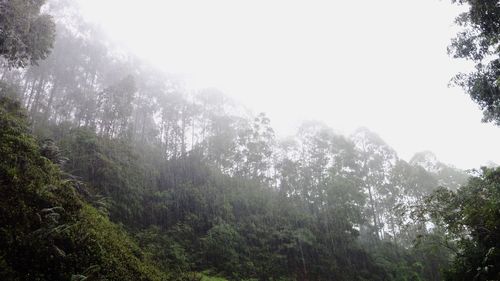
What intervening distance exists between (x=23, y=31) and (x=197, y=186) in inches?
634

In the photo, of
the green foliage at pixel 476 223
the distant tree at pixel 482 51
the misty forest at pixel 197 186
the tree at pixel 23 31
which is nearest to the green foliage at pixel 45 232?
the misty forest at pixel 197 186

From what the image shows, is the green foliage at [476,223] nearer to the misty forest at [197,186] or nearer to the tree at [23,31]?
the misty forest at [197,186]

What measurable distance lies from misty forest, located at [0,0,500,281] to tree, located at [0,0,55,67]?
0.06 meters

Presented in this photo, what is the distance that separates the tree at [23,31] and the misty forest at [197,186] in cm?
6

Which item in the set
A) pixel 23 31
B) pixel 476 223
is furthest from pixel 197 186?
pixel 476 223

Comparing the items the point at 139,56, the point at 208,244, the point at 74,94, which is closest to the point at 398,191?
the point at 208,244

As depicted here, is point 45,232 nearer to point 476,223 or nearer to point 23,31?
point 23,31

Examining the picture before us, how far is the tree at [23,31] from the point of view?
12.4 meters

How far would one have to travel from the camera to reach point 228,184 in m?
28.2

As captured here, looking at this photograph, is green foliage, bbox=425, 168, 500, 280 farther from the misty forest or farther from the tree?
the tree

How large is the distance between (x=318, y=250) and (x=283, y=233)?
2725mm

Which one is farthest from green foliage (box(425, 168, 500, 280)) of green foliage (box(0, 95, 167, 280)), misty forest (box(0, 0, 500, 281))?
green foliage (box(0, 95, 167, 280))

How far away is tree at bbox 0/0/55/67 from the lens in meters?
12.4

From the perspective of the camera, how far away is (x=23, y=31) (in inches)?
515
